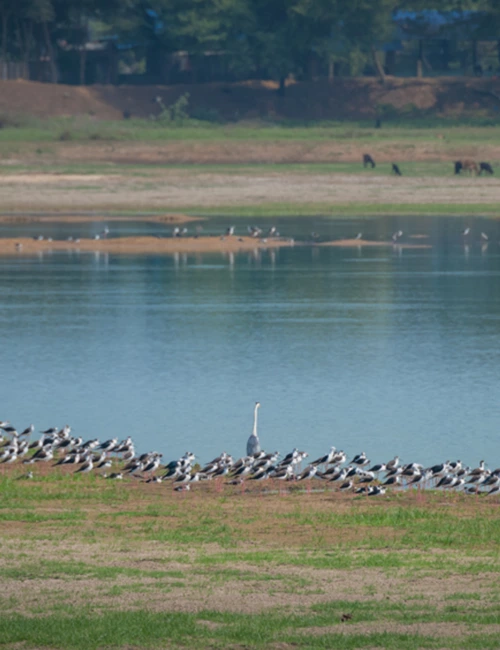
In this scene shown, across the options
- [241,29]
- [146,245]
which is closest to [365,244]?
[146,245]

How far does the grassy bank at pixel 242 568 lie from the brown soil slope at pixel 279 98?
71368 mm

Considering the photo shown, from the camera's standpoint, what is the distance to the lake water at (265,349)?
21672 mm

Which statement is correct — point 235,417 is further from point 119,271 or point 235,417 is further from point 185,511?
point 119,271

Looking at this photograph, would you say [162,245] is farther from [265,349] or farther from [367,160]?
[367,160]

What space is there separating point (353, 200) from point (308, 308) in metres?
25.0

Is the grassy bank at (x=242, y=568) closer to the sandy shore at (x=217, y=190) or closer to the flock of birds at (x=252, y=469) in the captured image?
the flock of birds at (x=252, y=469)

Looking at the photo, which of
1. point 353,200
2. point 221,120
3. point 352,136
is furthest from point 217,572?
point 221,120

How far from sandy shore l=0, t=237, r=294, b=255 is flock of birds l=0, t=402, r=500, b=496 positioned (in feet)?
93.7

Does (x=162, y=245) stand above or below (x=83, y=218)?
below

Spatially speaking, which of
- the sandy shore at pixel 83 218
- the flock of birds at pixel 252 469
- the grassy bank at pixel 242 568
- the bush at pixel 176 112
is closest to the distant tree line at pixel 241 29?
the bush at pixel 176 112

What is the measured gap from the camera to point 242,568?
11.9m

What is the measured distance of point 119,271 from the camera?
142 ft

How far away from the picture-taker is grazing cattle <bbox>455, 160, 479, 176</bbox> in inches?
2607

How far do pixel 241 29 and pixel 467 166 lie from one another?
84.5ft
